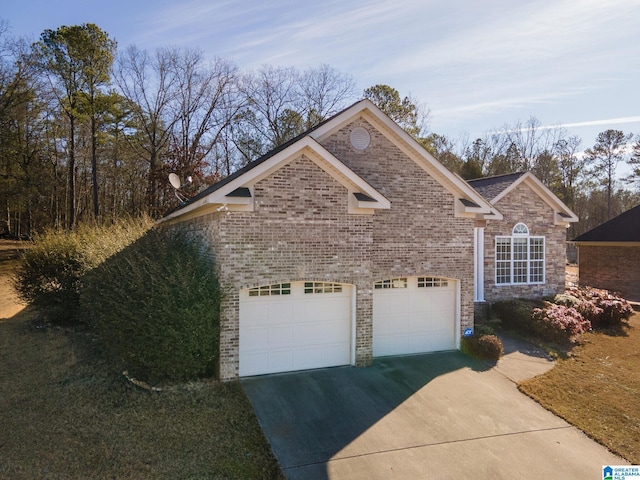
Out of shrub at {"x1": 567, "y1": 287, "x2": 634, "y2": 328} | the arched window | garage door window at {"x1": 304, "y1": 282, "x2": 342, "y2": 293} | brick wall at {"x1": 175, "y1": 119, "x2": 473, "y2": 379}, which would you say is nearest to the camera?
brick wall at {"x1": 175, "y1": 119, "x2": 473, "y2": 379}

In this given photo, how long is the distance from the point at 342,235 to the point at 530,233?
11.1 metres

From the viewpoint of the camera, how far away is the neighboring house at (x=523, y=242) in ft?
53.3

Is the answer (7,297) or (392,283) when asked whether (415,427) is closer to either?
(392,283)

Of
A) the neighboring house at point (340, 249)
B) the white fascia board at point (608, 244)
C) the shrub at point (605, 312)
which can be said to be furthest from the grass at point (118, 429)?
the white fascia board at point (608, 244)

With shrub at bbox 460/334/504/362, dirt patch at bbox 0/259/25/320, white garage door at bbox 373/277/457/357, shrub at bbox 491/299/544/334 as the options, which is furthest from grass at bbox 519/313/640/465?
dirt patch at bbox 0/259/25/320

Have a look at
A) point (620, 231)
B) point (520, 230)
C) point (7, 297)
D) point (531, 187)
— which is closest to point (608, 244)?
point (620, 231)

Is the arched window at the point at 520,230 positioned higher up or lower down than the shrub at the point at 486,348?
higher up

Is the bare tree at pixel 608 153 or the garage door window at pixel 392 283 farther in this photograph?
the bare tree at pixel 608 153

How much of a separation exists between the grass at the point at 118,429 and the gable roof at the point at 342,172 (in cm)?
432

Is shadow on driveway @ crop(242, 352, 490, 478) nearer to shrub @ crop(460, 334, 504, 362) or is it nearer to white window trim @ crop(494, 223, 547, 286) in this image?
shrub @ crop(460, 334, 504, 362)

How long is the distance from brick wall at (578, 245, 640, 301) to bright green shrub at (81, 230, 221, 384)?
75.1 feet

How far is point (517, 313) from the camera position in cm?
1412

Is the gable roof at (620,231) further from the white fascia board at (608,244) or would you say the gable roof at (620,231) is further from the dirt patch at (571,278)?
the dirt patch at (571,278)

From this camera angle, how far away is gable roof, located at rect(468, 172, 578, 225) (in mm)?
16484
